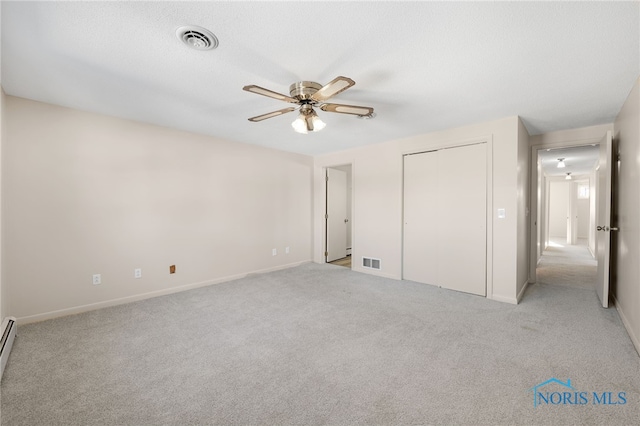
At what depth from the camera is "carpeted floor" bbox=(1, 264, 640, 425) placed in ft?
5.24

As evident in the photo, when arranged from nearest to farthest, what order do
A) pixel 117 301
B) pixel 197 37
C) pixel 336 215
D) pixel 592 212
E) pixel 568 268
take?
pixel 197 37, pixel 117 301, pixel 568 268, pixel 336 215, pixel 592 212

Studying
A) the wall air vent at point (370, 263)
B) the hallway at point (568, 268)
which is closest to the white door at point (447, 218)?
the wall air vent at point (370, 263)

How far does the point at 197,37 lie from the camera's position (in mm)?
1760

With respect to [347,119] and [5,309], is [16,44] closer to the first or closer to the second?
[5,309]

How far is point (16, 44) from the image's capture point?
1858 millimetres

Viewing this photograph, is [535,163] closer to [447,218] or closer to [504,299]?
[447,218]

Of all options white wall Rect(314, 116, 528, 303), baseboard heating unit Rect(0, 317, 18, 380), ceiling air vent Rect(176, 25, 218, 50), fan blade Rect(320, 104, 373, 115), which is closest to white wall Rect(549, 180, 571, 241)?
white wall Rect(314, 116, 528, 303)

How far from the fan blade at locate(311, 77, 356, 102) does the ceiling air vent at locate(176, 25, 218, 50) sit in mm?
806

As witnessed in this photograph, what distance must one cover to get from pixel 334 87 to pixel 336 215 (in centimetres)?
431

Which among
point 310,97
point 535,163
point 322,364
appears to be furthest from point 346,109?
point 535,163

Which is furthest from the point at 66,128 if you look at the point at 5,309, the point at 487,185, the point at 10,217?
the point at 487,185

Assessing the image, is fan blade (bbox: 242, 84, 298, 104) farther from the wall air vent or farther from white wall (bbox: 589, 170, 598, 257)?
white wall (bbox: 589, 170, 598, 257)

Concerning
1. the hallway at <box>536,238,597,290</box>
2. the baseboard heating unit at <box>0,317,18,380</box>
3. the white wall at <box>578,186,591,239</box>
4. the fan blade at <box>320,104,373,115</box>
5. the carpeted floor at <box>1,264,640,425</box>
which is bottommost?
the carpeted floor at <box>1,264,640,425</box>

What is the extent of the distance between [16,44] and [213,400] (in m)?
2.79
